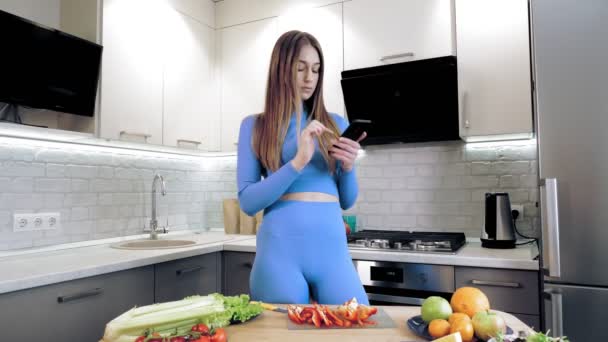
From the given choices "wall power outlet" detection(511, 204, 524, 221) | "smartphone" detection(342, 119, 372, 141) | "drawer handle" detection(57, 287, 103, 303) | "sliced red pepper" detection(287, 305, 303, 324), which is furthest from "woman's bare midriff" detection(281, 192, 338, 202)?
"wall power outlet" detection(511, 204, 524, 221)

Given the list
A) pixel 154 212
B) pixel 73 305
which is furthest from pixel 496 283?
pixel 154 212

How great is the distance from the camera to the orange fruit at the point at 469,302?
0.97 metres

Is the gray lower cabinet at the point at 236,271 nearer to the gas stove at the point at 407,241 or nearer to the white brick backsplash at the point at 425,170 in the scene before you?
the gas stove at the point at 407,241

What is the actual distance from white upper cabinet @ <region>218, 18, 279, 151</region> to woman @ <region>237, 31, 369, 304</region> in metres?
1.45

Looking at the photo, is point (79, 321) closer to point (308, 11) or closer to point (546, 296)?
point (546, 296)

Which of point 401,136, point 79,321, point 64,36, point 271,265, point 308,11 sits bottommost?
point 79,321

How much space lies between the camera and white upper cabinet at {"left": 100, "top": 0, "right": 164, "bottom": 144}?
2.34 meters

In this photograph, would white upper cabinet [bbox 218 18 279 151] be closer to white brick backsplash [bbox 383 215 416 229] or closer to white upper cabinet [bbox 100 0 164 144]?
white upper cabinet [bbox 100 0 164 144]

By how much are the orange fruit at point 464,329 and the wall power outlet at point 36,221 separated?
213 centimetres

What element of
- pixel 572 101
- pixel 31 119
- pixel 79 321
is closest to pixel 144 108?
pixel 31 119

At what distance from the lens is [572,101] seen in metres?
1.81

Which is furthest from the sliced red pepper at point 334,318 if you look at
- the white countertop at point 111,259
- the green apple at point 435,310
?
the white countertop at point 111,259

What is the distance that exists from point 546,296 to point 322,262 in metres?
1.06

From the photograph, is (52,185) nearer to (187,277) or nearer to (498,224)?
(187,277)
